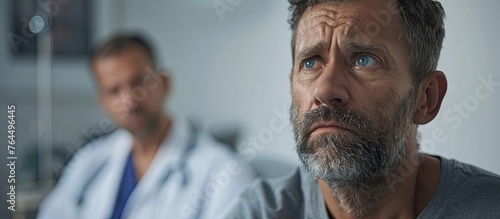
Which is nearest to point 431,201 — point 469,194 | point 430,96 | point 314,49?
point 469,194

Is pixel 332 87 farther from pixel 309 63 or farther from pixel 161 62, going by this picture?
pixel 161 62

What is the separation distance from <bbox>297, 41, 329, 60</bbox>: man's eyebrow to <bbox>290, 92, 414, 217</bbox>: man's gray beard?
81 mm

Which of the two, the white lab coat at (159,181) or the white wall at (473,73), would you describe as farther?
the white lab coat at (159,181)

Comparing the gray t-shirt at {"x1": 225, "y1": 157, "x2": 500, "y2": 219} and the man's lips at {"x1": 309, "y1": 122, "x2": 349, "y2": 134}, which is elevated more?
the man's lips at {"x1": 309, "y1": 122, "x2": 349, "y2": 134}

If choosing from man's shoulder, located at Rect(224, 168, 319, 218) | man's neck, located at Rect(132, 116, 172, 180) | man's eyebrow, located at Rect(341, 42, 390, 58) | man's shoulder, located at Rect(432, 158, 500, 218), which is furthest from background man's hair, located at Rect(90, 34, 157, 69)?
man's shoulder, located at Rect(432, 158, 500, 218)

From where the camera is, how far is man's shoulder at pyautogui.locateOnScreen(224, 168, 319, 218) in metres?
0.83

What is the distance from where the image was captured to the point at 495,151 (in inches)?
34.9

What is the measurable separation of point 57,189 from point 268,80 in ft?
1.63

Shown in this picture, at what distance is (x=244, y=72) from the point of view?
107 cm

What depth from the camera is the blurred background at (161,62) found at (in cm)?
105

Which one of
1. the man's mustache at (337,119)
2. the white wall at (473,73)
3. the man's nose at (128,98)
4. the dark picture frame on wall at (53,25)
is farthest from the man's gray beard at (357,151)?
the dark picture frame on wall at (53,25)

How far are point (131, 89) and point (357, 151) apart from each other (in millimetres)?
524

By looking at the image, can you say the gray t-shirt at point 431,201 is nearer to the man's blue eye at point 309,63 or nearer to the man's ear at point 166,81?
the man's blue eye at point 309,63

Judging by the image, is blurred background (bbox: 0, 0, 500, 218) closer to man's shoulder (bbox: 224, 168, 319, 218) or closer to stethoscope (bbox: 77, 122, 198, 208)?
stethoscope (bbox: 77, 122, 198, 208)
